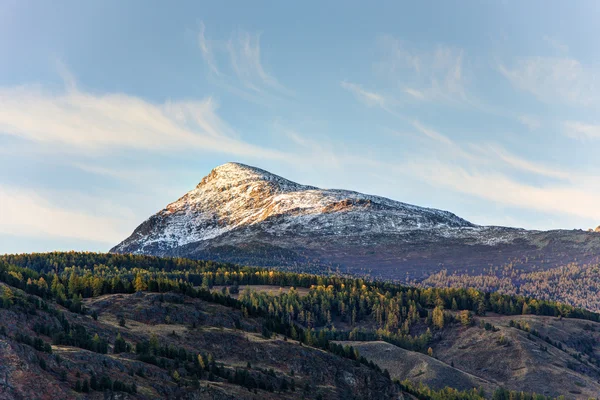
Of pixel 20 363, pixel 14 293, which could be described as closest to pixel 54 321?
pixel 14 293

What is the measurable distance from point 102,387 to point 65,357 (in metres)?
11.2

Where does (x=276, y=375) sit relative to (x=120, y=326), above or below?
below

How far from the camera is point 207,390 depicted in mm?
110625

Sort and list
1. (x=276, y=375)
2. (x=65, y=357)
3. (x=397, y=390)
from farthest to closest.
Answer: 1. (x=397, y=390)
2. (x=276, y=375)
3. (x=65, y=357)

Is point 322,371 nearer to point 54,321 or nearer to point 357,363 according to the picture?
point 357,363

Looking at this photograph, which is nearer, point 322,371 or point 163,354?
point 163,354

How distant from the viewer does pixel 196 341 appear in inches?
5871

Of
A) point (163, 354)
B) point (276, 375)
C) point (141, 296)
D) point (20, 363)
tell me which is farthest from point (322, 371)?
point (20, 363)

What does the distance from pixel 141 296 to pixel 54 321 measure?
170 ft

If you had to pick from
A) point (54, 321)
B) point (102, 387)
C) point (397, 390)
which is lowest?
point (397, 390)

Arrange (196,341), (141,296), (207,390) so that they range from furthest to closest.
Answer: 1. (141,296)
2. (196,341)
3. (207,390)

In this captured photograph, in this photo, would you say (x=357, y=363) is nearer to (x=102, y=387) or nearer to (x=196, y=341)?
(x=196, y=341)

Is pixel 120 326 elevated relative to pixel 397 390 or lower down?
elevated

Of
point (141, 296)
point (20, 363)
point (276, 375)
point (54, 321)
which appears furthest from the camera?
point (141, 296)
